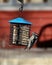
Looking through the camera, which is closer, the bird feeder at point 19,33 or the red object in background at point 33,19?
the bird feeder at point 19,33

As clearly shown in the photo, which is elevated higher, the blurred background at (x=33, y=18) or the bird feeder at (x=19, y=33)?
the bird feeder at (x=19, y=33)

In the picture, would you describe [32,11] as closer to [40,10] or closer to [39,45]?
[40,10]

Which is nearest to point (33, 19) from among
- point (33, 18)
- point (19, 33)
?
point (33, 18)

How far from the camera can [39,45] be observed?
10.5 meters

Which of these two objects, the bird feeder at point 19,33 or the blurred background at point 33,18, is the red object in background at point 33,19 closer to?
the blurred background at point 33,18

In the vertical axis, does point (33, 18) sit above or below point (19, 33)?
below

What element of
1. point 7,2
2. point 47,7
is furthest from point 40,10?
point 7,2

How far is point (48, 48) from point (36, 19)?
0.81 metres

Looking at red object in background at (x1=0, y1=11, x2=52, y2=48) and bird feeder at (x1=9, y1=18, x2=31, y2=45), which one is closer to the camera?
bird feeder at (x1=9, y1=18, x2=31, y2=45)

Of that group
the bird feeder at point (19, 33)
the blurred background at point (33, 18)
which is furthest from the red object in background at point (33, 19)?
the bird feeder at point (19, 33)

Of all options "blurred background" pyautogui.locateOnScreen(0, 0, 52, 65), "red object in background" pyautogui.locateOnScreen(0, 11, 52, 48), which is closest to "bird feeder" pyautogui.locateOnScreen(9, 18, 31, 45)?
"blurred background" pyautogui.locateOnScreen(0, 0, 52, 65)

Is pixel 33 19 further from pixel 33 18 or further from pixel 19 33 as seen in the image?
pixel 19 33

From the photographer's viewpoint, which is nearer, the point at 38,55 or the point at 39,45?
the point at 38,55

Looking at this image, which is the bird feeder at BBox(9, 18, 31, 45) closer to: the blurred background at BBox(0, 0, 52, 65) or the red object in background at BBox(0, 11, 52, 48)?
the blurred background at BBox(0, 0, 52, 65)
